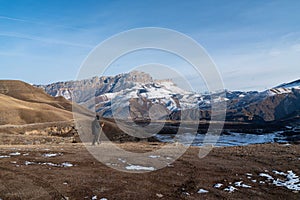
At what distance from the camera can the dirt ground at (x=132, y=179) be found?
601 inches

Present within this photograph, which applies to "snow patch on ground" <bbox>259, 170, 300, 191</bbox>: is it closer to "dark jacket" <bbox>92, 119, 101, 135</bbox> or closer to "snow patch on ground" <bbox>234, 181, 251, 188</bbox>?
"snow patch on ground" <bbox>234, 181, 251, 188</bbox>

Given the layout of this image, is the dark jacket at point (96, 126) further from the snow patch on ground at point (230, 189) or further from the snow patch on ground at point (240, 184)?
the snow patch on ground at point (230, 189)

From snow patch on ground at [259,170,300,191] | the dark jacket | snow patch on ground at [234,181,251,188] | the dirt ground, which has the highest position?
the dark jacket

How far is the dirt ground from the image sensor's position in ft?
50.1

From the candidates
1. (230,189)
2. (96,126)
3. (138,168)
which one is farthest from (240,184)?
(96,126)

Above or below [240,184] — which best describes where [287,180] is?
below

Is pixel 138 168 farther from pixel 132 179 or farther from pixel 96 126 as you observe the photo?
pixel 96 126

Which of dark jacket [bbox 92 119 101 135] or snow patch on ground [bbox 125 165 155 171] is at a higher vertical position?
dark jacket [bbox 92 119 101 135]

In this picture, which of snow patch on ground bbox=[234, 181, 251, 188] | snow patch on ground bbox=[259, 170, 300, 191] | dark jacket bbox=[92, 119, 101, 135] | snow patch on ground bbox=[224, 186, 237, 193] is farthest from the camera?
dark jacket bbox=[92, 119, 101, 135]

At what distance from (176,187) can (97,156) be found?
9.87 metres

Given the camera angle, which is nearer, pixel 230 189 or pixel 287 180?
pixel 230 189

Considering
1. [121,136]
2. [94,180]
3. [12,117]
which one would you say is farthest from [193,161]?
[12,117]

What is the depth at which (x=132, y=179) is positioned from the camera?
59.4 ft

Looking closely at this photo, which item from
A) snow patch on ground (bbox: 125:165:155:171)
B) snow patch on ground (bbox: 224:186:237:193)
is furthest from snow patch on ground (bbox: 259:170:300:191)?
snow patch on ground (bbox: 125:165:155:171)
